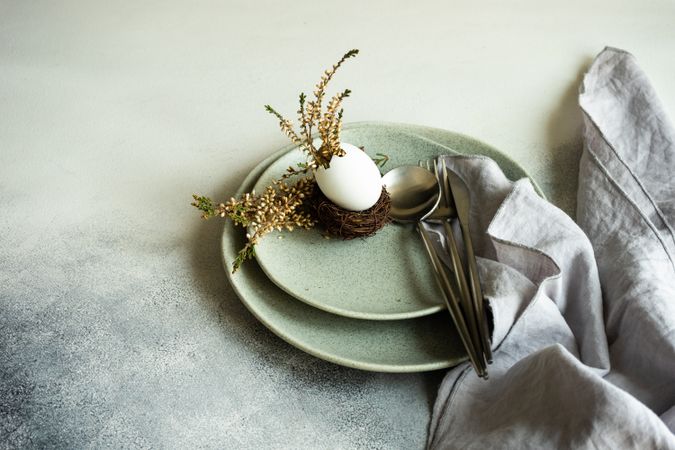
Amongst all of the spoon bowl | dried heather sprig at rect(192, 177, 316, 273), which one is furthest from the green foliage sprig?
the spoon bowl

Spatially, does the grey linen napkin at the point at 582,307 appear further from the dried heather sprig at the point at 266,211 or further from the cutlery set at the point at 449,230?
the dried heather sprig at the point at 266,211

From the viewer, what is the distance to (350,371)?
27.0 inches

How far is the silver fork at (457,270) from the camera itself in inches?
25.6

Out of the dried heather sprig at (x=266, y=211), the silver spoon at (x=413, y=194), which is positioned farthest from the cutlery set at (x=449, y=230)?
the dried heather sprig at (x=266, y=211)

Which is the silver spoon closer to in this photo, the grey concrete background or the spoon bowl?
the spoon bowl

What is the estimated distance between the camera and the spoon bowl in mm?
811

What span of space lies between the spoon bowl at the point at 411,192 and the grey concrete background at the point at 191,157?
0.18m

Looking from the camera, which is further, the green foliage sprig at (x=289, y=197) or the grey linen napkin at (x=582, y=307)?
the green foliage sprig at (x=289, y=197)

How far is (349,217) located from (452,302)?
16 cm

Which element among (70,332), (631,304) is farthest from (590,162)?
(70,332)

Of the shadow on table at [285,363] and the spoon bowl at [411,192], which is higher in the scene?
the spoon bowl at [411,192]

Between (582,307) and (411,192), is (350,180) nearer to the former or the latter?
(411,192)

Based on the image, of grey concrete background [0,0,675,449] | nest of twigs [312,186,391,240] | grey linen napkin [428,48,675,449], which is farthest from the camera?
nest of twigs [312,186,391,240]

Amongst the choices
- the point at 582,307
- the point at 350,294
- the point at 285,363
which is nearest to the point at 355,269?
the point at 350,294
